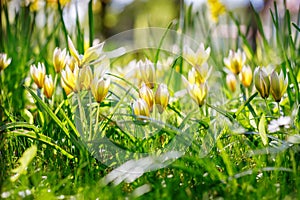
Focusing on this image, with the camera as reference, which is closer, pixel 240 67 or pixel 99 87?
pixel 99 87

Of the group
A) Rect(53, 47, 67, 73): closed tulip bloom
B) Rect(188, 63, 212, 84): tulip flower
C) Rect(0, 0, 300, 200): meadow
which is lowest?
Rect(0, 0, 300, 200): meadow

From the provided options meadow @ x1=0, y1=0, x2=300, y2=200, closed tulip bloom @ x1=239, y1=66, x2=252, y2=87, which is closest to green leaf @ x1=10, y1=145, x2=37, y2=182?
meadow @ x1=0, y1=0, x2=300, y2=200

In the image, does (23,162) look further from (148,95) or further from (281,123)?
(281,123)

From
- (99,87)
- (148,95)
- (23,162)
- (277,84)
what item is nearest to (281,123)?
(277,84)

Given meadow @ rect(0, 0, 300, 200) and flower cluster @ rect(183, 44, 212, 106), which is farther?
flower cluster @ rect(183, 44, 212, 106)

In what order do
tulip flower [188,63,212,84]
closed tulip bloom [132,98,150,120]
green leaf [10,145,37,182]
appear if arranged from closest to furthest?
green leaf [10,145,37,182], closed tulip bloom [132,98,150,120], tulip flower [188,63,212,84]

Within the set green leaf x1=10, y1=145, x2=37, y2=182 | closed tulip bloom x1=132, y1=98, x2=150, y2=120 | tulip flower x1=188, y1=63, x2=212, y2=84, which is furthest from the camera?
tulip flower x1=188, y1=63, x2=212, y2=84

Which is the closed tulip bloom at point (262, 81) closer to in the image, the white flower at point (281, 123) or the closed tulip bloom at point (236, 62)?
the white flower at point (281, 123)

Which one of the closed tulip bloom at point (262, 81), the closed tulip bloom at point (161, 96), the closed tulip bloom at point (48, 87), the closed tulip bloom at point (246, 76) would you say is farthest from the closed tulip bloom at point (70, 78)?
the closed tulip bloom at point (246, 76)

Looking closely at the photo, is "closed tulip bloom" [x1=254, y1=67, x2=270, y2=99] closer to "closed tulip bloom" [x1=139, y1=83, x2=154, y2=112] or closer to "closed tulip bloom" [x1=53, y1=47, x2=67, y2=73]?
"closed tulip bloom" [x1=139, y1=83, x2=154, y2=112]
